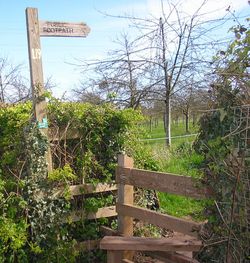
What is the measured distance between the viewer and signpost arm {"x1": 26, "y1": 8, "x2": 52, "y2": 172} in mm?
4621

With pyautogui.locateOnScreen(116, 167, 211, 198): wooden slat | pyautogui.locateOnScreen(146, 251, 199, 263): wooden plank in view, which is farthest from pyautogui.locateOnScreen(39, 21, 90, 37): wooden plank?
pyautogui.locateOnScreen(146, 251, 199, 263): wooden plank

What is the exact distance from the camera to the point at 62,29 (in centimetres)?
489

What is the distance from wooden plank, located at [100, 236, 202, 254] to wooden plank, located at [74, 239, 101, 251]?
0.85 meters

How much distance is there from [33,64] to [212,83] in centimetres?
237

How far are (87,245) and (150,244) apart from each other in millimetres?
1356

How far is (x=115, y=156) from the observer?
5.17 m

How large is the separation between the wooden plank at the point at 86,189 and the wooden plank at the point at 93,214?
24cm

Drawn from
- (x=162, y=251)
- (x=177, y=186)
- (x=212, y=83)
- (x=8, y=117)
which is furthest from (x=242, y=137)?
(x=8, y=117)

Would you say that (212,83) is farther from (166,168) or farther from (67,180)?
(166,168)

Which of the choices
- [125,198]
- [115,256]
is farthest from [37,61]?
[115,256]

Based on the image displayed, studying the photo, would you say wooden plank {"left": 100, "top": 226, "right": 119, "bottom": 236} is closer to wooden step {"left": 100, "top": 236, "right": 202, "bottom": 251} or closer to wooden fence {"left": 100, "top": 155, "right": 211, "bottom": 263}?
wooden fence {"left": 100, "top": 155, "right": 211, "bottom": 263}

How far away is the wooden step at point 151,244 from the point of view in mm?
3608


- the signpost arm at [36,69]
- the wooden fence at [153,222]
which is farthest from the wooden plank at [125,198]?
A: the signpost arm at [36,69]

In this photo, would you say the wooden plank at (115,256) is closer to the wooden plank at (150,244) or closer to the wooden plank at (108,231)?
the wooden plank at (150,244)
